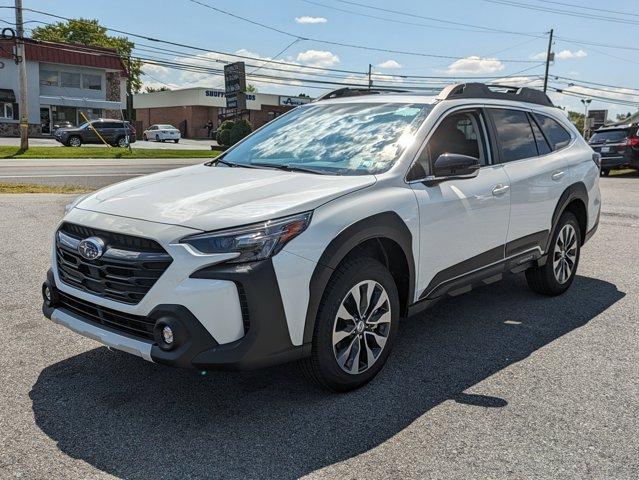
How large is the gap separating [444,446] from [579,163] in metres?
3.73

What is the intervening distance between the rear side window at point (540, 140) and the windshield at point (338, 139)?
5.08 feet

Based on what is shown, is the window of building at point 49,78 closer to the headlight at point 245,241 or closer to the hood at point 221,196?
the hood at point 221,196

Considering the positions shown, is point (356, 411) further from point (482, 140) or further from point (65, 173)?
point (65, 173)

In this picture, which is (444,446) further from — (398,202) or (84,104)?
(84,104)

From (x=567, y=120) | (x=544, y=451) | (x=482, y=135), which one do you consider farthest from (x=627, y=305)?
(x=544, y=451)

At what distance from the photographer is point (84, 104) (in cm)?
4919

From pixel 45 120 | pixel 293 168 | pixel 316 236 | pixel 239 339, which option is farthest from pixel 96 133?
pixel 239 339

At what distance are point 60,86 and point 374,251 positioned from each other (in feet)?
168

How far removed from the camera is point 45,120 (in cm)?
4803

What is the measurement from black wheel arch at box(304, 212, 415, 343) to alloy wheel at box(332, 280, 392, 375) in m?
0.21

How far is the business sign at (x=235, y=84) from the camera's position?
1474 inches

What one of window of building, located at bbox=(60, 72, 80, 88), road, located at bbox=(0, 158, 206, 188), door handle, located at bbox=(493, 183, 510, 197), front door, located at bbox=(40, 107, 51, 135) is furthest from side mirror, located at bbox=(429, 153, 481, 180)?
window of building, located at bbox=(60, 72, 80, 88)

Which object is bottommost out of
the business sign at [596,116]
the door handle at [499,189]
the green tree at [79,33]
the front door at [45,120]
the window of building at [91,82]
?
the door handle at [499,189]

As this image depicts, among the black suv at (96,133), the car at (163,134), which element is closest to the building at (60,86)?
the car at (163,134)
